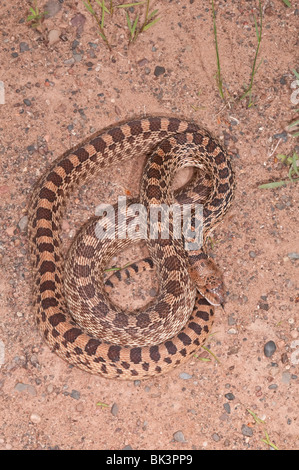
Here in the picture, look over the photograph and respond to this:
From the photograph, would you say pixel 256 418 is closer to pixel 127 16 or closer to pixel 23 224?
pixel 23 224

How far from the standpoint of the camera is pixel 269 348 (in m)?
6.62

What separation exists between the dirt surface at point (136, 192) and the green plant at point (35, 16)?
0.36ft

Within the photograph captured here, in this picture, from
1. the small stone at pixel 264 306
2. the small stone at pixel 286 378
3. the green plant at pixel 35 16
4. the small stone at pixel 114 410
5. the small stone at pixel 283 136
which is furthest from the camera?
the small stone at pixel 283 136

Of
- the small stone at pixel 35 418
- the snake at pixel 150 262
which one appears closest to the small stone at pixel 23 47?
the snake at pixel 150 262

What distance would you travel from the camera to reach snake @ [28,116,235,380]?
6.36 m

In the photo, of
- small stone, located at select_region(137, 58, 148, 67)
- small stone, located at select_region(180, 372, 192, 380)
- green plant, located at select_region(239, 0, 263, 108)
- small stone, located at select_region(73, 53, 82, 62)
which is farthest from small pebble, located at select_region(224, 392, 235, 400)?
small stone, located at select_region(73, 53, 82, 62)

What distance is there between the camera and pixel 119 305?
701 cm

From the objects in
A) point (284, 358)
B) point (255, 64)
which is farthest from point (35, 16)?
point (284, 358)

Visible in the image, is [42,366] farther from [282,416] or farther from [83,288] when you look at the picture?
[282,416]

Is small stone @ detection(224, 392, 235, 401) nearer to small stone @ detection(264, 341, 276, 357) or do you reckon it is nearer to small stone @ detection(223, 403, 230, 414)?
small stone @ detection(223, 403, 230, 414)

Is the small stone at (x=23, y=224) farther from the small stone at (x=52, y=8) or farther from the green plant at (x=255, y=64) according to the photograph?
the green plant at (x=255, y=64)

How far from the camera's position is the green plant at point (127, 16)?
7.50m

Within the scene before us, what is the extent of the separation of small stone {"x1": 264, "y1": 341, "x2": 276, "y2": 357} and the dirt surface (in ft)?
0.19
